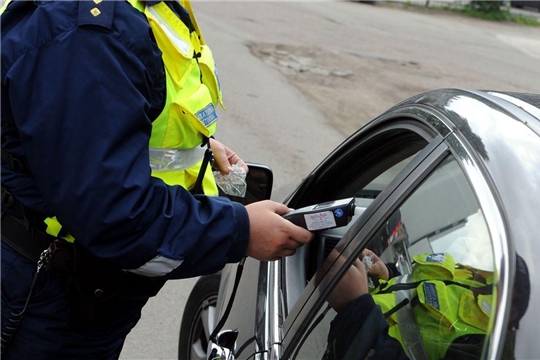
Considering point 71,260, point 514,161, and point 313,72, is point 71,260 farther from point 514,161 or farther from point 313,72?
point 313,72

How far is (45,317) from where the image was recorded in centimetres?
173

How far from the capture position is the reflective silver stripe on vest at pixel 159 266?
154 centimetres

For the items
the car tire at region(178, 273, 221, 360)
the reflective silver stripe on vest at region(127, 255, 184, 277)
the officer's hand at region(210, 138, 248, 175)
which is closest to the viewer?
the reflective silver stripe on vest at region(127, 255, 184, 277)

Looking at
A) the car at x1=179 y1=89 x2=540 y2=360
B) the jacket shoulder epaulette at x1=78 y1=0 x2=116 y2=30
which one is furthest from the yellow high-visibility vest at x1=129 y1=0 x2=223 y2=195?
the car at x1=179 y1=89 x2=540 y2=360

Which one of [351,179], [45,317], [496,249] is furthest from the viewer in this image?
[351,179]

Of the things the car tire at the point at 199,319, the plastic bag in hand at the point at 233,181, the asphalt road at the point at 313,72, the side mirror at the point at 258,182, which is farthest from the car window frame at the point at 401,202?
the asphalt road at the point at 313,72

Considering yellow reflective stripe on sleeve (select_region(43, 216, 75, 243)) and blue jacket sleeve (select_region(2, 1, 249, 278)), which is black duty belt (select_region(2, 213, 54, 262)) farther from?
blue jacket sleeve (select_region(2, 1, 249, 278))

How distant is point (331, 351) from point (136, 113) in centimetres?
66

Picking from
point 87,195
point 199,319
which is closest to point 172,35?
point 87,195

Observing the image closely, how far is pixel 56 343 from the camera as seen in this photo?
5.78 ft

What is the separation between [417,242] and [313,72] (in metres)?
7.73

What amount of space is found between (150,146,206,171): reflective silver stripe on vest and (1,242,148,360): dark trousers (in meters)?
0.36

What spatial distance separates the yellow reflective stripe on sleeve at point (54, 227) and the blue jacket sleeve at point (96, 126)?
4.7 inches

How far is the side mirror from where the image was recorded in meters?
2.32
